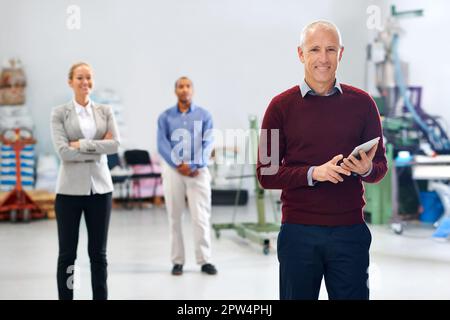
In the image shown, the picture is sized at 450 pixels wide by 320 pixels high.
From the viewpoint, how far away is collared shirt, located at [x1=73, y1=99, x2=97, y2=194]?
3340 millimetres

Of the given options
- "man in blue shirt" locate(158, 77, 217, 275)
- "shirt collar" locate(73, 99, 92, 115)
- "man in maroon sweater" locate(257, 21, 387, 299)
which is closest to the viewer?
"man in maroon sweater" locate(257, 21, 387, 299)

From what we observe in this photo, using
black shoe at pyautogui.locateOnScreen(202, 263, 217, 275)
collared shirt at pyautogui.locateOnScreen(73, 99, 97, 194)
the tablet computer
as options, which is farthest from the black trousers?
the tablet computer

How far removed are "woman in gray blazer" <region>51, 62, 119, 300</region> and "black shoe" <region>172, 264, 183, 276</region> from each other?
1273mm

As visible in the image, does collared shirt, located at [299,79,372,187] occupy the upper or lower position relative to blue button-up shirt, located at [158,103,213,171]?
upper

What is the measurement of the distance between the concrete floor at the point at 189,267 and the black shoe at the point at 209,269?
0.17 feet

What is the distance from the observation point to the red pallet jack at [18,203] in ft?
23.8

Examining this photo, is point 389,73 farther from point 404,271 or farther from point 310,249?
point 310,249

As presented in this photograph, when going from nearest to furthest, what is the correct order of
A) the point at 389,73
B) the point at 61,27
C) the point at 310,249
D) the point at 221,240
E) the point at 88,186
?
the point at 310,249
the point at 88,186
the point at 221,240
the point at 389,73
the point at 61,27

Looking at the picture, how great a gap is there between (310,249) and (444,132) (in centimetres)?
549

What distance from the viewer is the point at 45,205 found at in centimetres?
753

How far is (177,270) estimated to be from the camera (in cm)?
462

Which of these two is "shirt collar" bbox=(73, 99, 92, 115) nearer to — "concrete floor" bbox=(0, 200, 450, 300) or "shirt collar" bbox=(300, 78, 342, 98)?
"concrete floor" bbox=(0, 200, 450, 300)
